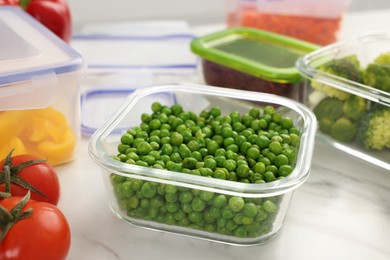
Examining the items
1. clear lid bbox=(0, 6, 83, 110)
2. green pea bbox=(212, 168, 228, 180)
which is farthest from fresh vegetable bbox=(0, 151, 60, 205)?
green pea bbox=(212, 168, 228, 180)

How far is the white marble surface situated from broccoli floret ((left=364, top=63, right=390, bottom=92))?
0.46ft

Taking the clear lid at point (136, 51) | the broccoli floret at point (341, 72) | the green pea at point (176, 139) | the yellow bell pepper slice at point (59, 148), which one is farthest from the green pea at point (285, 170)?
the clear lid at point (136, 51)

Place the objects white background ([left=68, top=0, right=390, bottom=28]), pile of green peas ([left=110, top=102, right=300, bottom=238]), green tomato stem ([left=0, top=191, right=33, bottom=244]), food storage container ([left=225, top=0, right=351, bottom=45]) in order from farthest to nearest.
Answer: white background ([left=68, top=0, right=390, bottom=28])
food storage container ([left=225, top=0, right=351, bottom=45])
pile of green peas ([left=110, top=102, right=300, bottom=238])
green tomato stem ([left=0, top=191, right=33, bottom=244])

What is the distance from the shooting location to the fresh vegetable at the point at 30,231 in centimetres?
64

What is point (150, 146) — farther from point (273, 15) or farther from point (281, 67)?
point (273, 15)

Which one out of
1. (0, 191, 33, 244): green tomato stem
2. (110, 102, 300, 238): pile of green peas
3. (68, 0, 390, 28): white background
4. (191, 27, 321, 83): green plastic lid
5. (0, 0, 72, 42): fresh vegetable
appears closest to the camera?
(0, 191, 33, 244): green tomato stem

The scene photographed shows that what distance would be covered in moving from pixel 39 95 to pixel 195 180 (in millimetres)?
294

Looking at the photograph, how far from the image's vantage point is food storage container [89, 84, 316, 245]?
0.74 meters

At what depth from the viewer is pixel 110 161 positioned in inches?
30.5

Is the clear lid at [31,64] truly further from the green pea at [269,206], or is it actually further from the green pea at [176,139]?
the green pea at [269,206]

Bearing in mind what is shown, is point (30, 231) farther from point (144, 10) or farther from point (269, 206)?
point (144, 10)

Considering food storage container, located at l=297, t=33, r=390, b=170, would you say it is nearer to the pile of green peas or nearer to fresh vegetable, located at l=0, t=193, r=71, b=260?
the pile of green peas

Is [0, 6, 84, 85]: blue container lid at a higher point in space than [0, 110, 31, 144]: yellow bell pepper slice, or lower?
higher

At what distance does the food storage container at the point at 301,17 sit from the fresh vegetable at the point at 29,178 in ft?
2.60
